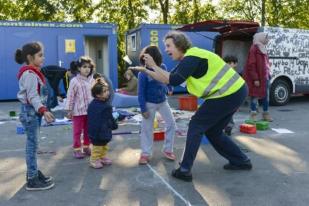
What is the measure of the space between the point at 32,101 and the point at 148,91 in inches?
63.9

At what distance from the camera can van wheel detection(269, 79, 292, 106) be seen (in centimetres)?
1176

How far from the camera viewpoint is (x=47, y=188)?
4695mm

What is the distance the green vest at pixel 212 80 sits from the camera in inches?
187

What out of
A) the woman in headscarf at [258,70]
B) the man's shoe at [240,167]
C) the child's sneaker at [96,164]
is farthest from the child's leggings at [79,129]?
the woman in headscarf at [258,70]

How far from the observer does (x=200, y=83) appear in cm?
476

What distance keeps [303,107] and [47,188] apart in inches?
335

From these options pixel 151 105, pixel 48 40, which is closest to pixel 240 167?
pixel 151 105

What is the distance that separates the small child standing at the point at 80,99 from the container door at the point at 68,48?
8.76 metres

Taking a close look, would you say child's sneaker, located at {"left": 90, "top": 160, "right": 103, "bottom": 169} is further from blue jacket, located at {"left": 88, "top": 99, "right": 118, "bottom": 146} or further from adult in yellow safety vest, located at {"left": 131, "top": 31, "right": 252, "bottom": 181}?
adult in yellow safety vest, located at {"left": 131, "top": 31, "right": 252, "bottom": 181}

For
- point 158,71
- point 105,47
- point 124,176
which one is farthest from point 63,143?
point 105,47

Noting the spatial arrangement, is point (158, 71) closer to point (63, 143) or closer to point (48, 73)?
point (63, 143)

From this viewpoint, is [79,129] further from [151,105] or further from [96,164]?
[151,105]

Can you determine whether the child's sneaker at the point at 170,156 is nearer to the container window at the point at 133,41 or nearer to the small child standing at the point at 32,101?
the small child standing at the point at 32,101

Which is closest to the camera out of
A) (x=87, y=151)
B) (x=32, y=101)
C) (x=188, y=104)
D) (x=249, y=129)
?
(x=32, y=101)
